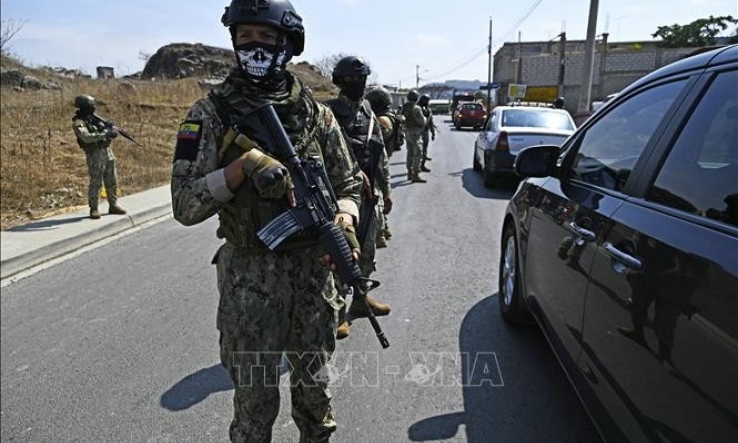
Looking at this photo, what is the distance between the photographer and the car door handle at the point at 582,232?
2080 mm

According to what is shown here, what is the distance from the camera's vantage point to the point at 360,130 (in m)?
3.67

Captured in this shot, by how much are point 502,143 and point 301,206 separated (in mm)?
7438

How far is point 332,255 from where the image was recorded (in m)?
1.83

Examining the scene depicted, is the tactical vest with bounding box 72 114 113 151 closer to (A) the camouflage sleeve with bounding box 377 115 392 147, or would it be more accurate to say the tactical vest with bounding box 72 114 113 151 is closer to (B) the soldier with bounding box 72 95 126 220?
(B) the soldier with bounding box 72 95 126 220

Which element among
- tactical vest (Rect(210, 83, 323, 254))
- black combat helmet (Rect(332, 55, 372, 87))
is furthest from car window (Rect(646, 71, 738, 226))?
black combat helmet (Rect(332, 55, 372, 87))

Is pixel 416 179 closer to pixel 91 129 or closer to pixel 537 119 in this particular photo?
pixel 537 119

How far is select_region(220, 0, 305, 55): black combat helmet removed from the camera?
69.0 inches

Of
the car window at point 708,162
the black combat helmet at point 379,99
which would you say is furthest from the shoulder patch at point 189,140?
the black combat helmet at point 379,99

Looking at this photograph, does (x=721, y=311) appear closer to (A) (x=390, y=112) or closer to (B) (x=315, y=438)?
(B) (x=315, y=438)

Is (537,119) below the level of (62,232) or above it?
above

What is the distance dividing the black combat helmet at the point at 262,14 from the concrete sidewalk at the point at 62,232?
489cm

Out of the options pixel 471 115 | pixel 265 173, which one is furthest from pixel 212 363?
pixel 471 115

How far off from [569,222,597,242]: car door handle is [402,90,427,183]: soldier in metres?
7.44

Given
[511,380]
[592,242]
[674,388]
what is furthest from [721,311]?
[511,380]
